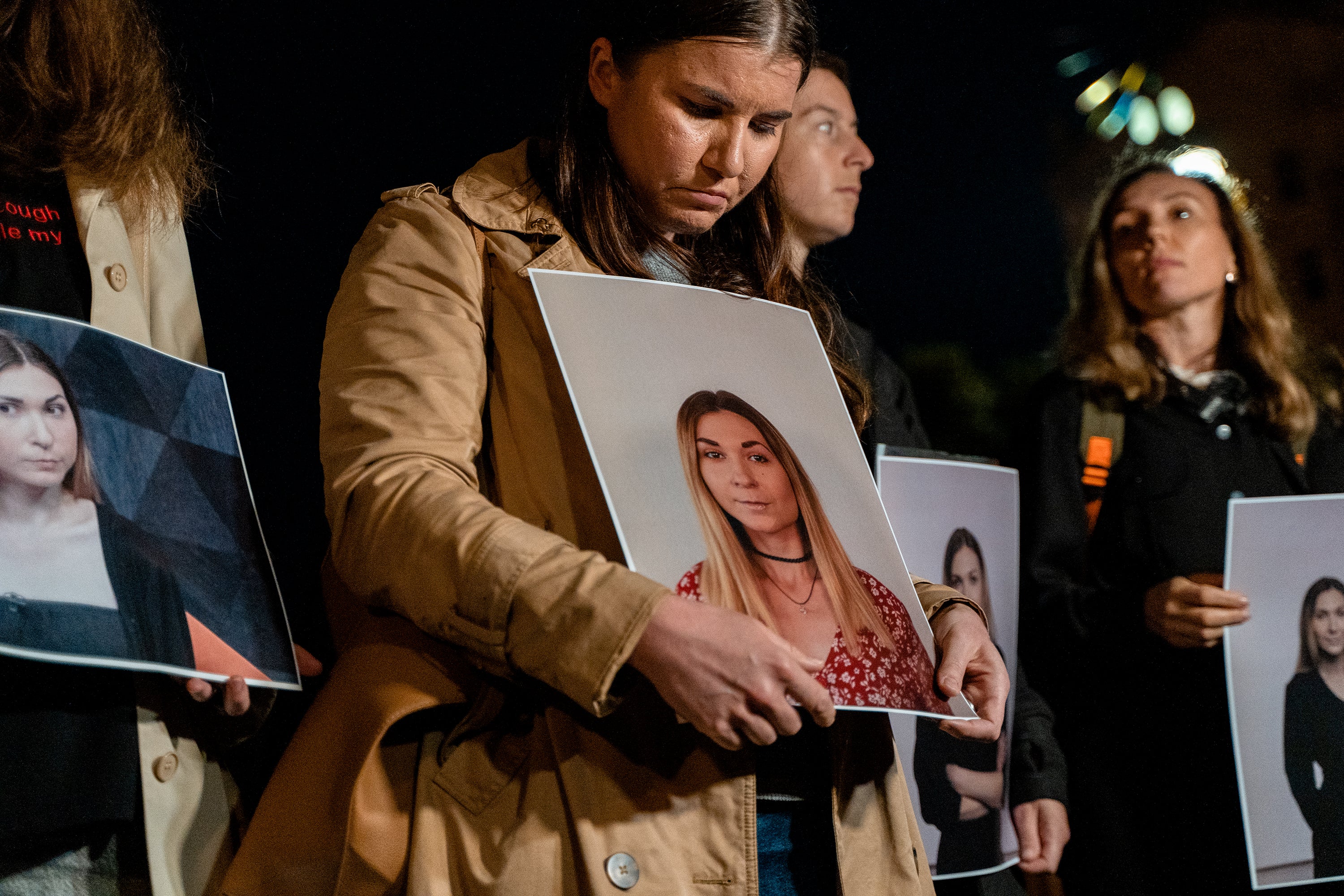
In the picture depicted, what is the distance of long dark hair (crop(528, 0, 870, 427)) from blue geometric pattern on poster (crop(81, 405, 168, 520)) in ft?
1.76

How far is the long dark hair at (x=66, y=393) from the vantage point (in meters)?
1.11

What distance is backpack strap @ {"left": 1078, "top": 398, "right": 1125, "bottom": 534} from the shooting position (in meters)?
2.36

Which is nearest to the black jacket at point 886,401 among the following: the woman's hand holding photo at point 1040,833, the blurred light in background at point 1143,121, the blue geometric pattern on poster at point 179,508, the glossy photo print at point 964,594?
the glossy photo print at point 964,594

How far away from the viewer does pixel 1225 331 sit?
8.42 feet

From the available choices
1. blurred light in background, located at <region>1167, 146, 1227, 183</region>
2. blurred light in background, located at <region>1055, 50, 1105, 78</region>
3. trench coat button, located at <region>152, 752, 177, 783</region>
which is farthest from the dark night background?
trench coat button, located at <region>152, 752, 177, 783</region>

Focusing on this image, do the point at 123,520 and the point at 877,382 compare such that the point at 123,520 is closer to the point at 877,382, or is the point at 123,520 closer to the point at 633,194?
the point at 633,194

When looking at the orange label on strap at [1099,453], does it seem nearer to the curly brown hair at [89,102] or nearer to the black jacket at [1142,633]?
the black jacket at [1142,633]

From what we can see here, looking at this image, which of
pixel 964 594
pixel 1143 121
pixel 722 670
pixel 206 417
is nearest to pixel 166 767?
pixel 206 417

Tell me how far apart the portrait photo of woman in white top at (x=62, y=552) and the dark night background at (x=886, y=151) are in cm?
48

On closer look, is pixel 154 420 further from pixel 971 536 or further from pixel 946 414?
pixel 946 414

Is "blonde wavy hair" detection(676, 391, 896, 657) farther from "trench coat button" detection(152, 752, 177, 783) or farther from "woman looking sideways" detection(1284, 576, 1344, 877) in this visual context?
"woman looking sideways" detection(1284, 576, 1344, 877)

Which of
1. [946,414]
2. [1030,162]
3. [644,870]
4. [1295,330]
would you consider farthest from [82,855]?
[1030,162]

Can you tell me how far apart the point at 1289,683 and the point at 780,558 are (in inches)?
55.6

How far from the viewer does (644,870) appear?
1.11 m
